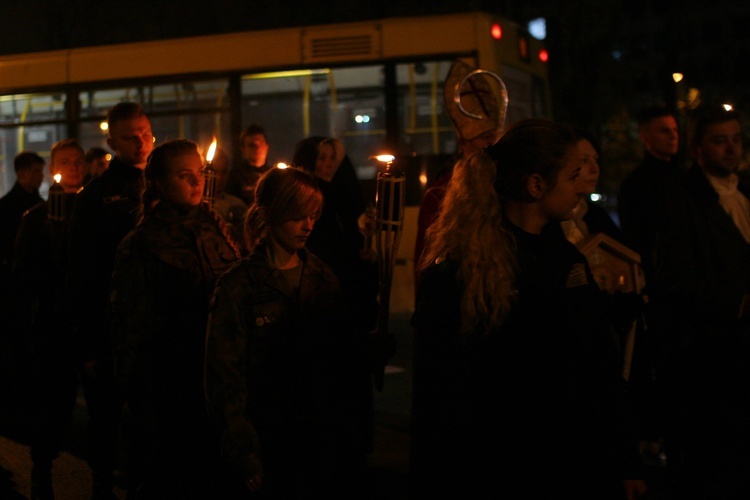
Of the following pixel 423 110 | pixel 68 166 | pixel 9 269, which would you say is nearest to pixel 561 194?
pixel 68 166

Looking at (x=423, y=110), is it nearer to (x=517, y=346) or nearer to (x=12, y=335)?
(x=12, y=335)

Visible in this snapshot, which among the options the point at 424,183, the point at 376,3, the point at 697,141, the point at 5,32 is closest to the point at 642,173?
the point at 697,141

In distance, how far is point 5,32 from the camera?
2689 centimetres

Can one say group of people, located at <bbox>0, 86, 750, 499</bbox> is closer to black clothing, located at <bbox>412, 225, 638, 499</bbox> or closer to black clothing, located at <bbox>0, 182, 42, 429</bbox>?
black clothing, located at <bbox>412, 225, 638, 499</bbox>

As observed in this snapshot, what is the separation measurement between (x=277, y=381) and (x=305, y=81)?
9.04 metres

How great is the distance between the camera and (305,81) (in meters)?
12.2

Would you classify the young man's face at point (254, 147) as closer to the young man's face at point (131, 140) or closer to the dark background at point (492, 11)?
the young man's face at point (131, 140)

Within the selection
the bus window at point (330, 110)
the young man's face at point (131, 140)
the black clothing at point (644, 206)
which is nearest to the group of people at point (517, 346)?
the young man's face at point (131, 140)

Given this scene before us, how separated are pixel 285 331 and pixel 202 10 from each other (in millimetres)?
35091

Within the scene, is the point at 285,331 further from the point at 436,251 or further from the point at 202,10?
the point at 202,10

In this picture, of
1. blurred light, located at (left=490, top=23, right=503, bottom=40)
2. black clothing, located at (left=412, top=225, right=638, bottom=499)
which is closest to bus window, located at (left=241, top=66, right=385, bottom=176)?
blurred light, located at (left=490, top=23, right=503, bottom=40)

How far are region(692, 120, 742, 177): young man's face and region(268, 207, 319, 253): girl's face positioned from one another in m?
2.39

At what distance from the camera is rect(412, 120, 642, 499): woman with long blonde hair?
2.78 m

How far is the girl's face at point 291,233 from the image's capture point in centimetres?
376
